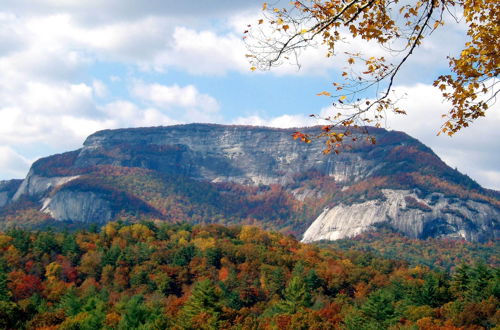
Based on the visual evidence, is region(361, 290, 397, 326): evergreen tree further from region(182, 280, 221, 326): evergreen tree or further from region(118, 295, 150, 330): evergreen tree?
region(118, 295, 150, 330): evergreen tree

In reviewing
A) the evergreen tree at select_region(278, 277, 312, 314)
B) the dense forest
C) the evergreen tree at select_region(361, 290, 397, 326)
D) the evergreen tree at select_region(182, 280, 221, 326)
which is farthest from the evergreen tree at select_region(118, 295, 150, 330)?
the evergreen tree at select_region(361, 290, 397, 326)

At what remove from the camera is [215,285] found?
102 m

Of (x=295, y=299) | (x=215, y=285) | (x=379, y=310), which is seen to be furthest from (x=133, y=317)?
(x=215, y=285)

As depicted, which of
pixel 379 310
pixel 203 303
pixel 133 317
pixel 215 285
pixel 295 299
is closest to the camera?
pixel 133 317

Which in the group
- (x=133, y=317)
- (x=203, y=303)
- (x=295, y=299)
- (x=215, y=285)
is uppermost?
(x=203, y=303)

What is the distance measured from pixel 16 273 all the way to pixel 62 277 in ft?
33.1

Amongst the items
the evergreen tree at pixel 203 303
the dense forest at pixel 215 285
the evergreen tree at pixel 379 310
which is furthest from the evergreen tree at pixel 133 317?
the evergreen tree at pixel 379 310

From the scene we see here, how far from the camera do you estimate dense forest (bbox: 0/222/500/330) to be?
6550 centimetres

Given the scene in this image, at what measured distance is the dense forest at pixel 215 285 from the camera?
65.5m

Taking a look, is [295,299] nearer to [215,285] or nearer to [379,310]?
[379,310]

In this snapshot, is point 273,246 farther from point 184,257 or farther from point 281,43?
point 281,43

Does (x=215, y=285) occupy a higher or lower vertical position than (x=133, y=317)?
higher

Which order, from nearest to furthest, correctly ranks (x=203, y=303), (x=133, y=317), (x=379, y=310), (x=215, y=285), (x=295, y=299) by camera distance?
(x=133, y=317) < (x=203, y=303) < (x=379, y=310) < (x=295, y=299) < (x=215, y=285)

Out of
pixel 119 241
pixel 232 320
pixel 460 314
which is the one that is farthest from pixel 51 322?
pixel 119 241
